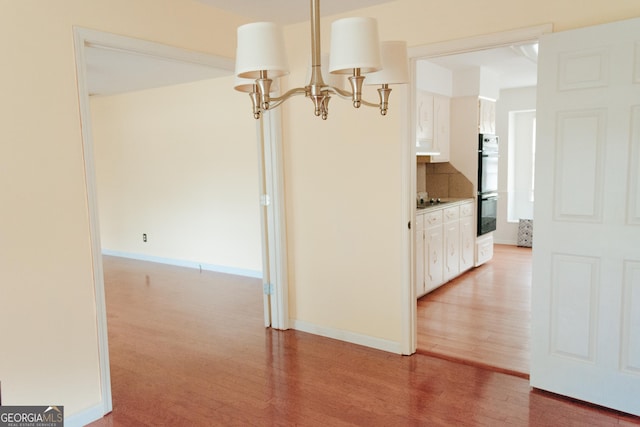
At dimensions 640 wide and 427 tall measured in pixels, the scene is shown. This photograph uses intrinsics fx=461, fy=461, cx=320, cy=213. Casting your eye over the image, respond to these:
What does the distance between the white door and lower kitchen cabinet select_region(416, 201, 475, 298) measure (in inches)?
73.4

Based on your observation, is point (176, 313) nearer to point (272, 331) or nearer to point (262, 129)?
point (272, 331)

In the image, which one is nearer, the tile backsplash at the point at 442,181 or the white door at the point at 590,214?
the white door at the point at 590,214

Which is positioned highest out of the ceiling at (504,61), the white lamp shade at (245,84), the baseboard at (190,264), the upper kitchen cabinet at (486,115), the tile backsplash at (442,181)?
the ceiling at (504,61)

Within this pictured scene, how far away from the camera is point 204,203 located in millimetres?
6230

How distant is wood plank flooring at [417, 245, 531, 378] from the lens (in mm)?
3361

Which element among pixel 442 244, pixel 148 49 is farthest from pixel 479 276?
pixel 148 49

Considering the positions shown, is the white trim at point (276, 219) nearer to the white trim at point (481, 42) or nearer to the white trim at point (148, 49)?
the white trim at point (148, 49)

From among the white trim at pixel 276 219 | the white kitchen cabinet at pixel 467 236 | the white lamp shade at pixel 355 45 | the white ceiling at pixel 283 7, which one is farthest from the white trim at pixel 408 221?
the white kitchen cabinet at pixel 467 236

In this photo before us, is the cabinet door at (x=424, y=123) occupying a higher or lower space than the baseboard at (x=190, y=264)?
higher

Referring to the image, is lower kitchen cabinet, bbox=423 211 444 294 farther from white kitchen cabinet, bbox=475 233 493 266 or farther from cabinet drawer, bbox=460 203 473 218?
white kitchen cabinet, bbox=475 233 493 266

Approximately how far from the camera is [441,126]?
19.0 feet

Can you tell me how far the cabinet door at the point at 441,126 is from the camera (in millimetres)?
5645

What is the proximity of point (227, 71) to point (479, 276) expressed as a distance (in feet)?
12.8

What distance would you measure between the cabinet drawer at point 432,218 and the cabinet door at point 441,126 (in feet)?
3.25
